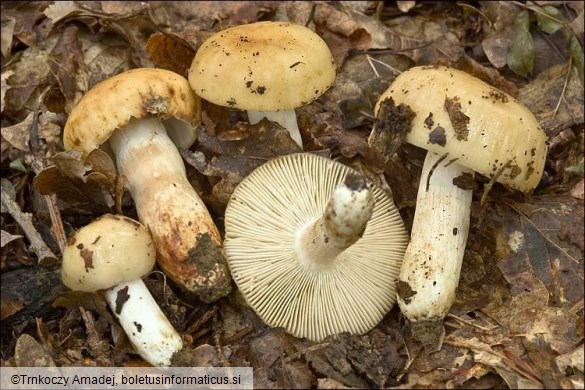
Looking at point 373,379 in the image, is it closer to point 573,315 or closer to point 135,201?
point 573,315

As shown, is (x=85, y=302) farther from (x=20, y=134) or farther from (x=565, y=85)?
(x=565, y=85)

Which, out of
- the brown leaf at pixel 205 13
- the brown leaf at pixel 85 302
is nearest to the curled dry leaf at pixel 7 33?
the brown leaf at pixel 205 13

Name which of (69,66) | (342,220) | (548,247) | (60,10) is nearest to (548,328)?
(548,247)

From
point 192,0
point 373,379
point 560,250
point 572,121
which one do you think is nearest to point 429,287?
point 373,379

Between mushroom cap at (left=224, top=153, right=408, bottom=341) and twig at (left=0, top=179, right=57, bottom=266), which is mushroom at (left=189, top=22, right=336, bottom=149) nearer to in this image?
mushroom cap at (left=224, top=153, right=408, bottom=341)

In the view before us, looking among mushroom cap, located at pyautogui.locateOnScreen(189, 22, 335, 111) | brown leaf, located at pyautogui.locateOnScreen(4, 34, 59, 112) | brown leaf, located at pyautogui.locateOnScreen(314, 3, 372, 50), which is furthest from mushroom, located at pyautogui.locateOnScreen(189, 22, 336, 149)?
brown leaf, located at pyautogui.locateOnScreen(4, 34, 59, 112)

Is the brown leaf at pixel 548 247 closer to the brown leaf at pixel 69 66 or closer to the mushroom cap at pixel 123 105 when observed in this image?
the mushroom cap at pixel 123 105
